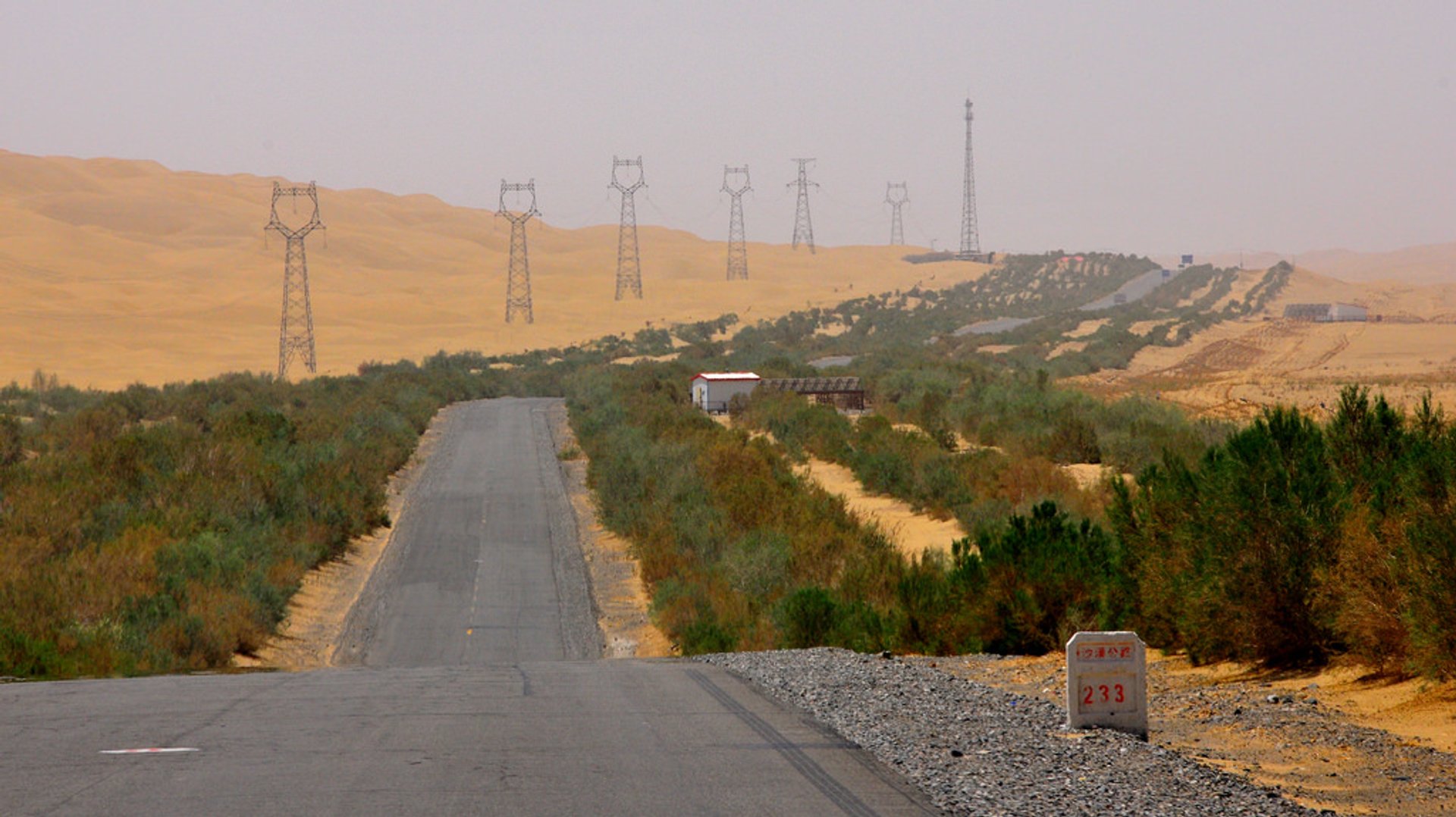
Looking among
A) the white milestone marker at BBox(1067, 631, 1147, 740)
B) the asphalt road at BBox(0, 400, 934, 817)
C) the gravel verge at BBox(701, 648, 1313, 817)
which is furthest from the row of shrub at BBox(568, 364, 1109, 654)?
the white milestone marker at BBox(1067, 631, 1147, 740)

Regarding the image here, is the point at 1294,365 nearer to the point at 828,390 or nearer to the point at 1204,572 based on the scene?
the point at 828,390

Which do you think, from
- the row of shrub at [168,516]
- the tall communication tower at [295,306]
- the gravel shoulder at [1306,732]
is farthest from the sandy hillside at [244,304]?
the gravel shoulder at [1306,732]

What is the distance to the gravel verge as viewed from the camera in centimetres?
876

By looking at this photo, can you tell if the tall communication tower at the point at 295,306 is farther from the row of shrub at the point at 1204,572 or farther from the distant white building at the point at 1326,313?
the distant white building at the point at 1326,313

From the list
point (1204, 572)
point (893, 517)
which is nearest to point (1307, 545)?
point (1204, 572)

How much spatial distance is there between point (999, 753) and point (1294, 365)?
7065 centimetres

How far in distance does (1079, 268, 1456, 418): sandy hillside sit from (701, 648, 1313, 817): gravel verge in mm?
29806

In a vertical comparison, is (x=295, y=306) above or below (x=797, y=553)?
above

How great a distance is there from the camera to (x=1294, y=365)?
74750 mm

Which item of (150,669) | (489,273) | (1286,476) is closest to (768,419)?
(150,669)

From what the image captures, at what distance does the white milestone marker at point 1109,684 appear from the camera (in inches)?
429

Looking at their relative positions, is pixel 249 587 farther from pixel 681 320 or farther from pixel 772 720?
pixel 681 320

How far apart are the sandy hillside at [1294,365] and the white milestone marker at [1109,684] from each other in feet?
102

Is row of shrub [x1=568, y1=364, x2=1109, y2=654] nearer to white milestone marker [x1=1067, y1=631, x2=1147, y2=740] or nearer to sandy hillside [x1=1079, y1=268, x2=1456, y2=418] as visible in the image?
white milestone marker [x1=1067, y1=631, x2=1147, y2=740]
